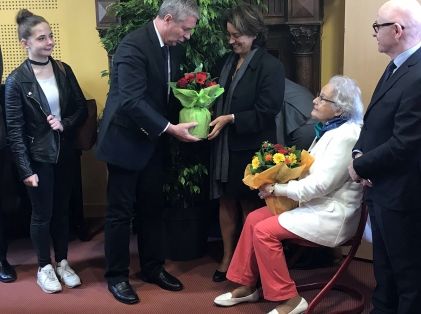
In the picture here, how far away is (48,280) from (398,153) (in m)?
2.03

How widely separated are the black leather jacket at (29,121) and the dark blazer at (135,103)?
349mm

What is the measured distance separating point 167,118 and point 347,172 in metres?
0.99

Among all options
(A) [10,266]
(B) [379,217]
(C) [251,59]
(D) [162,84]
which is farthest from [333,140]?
(A) [10,266]

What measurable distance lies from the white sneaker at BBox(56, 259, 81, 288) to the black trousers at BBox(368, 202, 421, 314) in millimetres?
1719

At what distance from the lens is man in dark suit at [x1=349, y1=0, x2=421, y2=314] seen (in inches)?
88.4

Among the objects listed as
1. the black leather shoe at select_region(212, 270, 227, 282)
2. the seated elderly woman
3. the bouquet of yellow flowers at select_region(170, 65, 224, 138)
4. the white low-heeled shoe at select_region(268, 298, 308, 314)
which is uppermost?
the bouquet of yellow flowers at select_region(170, 65, 224, 138)

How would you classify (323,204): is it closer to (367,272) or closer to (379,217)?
(379,217)

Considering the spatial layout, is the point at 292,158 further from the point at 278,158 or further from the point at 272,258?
the point at 272,258

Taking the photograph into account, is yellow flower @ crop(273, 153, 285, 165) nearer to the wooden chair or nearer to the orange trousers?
the orange trousers

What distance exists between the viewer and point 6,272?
11.3ft

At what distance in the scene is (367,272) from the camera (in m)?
3.42

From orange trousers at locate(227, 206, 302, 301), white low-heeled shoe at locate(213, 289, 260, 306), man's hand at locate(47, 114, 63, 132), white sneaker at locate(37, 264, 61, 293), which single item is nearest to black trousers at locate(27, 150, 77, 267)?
white sneaker at locate(37, 264, 61, 293)

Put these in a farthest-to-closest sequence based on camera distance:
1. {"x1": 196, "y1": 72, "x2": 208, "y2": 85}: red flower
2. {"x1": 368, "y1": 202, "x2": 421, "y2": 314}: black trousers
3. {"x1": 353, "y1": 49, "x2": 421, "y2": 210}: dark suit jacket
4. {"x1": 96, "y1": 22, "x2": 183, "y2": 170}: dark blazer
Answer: {"x1": 196, "y1": 72, "x2": 208, "y2": 85}: red flower, {"x1": 96, "y1": 22, "x2": 183, "y2": 170}: dark blazer, {"x1": 368, "y1": 202, "x2": 421, "y2": 314}: black trousers, {"x1": 353, "y1": 49, "x2": 421, "y2": 210}: dark suit jacket

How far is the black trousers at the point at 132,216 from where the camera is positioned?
3.04 m
